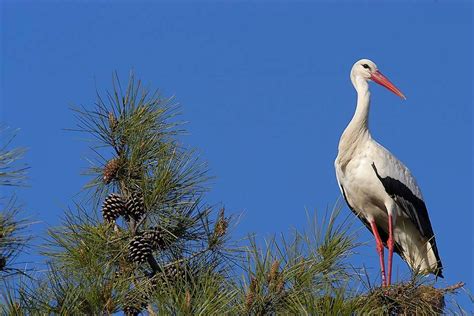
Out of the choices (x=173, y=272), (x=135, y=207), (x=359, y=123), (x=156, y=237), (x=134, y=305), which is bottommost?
(x=134, y=305)

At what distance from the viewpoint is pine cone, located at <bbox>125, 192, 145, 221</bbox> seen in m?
4.96

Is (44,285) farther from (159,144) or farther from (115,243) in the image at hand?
(159,144)

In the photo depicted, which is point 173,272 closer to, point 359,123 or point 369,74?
point 359,123

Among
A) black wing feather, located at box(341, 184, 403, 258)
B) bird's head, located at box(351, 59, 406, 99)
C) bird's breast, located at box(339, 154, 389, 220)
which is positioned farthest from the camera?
bird's head, located at box(351, 59, 406, 99)

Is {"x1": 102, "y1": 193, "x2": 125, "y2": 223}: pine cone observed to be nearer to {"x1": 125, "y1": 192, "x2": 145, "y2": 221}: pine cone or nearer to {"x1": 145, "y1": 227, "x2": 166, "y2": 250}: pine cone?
{"x1": 125, "y1": 192, "x2": 145, "y2": 221}: pine cone

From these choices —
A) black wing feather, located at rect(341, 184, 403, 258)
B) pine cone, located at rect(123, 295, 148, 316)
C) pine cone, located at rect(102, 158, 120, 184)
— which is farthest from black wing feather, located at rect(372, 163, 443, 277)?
pine cone, located at rect(123, 295, 148, 316)

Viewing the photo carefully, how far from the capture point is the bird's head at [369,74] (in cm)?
783

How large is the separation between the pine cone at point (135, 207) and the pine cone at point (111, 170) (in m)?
0.18

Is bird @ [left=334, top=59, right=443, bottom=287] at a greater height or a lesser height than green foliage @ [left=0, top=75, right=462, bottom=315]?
greater

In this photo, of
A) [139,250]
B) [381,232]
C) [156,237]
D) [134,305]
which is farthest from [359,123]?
[134,305]

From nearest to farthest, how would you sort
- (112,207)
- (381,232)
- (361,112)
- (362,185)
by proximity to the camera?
(112,207) < (362,185) < (361,112) < (381,232)

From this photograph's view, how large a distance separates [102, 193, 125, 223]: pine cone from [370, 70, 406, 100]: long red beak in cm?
324

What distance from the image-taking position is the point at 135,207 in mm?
4957

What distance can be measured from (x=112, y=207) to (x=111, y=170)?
23cm
